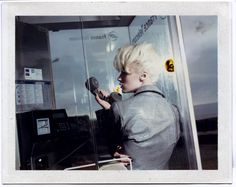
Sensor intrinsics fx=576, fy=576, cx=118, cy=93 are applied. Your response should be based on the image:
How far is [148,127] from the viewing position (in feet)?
18.9

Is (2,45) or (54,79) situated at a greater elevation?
(2,45)

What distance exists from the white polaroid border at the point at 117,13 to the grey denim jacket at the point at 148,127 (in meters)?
0.16


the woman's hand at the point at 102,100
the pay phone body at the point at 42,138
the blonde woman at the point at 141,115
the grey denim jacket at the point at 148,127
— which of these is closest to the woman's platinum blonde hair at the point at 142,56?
the blonde woman at the point at 141,115

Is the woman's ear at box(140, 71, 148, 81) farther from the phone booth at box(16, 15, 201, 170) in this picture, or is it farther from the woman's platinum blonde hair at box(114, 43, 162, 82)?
the phone booth at box(16, 15, 201, 170)

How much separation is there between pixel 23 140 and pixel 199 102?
1796 millimetres

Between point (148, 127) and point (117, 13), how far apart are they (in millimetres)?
1180

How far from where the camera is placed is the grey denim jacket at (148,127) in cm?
575

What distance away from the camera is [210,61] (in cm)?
575

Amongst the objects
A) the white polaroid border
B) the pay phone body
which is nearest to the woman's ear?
the white polaroid border

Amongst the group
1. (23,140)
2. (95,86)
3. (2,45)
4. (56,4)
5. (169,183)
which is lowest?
(169,183)

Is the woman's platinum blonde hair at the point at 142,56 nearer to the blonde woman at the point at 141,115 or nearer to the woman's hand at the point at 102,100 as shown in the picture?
the blonde woman at the point at 141,115

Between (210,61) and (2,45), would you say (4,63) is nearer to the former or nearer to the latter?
(2,45)

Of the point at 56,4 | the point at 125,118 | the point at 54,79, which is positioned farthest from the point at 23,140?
the point at 56,4

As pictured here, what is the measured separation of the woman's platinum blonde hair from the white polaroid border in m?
0.35
